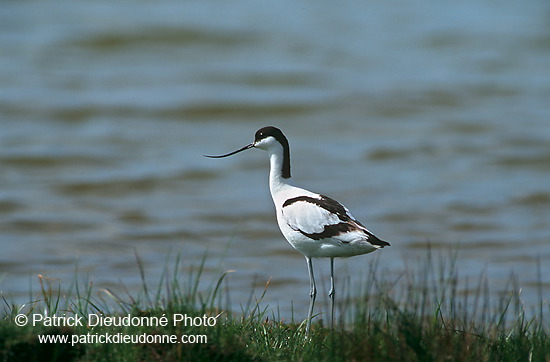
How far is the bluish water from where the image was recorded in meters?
11.2

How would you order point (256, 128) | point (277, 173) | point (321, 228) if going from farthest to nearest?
point (256, 128), point (277, 173), point (321, 228)

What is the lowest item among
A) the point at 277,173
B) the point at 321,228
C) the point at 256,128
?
the point at 321,228

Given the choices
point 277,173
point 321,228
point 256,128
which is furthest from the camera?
point 256,128

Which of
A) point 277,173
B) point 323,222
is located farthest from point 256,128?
point 323,222

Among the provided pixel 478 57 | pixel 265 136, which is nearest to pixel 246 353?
pixel 265 136

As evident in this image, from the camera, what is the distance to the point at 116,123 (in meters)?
17.4

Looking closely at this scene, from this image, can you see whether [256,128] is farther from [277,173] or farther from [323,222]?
[323,222]

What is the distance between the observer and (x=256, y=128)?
1748cm

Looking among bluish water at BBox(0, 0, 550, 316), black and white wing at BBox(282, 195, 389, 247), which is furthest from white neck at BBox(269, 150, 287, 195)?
bluish water at BBox(0, 0, 550, 316)

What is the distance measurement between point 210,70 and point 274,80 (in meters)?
1.79

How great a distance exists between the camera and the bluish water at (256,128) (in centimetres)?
1123

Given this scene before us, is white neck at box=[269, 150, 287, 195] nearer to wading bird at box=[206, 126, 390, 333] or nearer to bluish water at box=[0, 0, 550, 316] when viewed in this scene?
wading bird at box=[206, 126, 390, 333]

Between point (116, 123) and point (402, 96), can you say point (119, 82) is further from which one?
point (402, 96)

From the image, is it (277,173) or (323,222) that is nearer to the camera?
(323,222)
